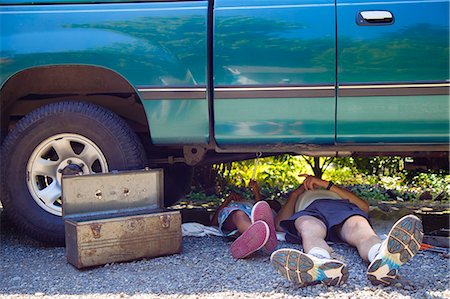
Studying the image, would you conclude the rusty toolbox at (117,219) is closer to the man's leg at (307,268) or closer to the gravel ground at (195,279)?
the gravel ground at (195,279)

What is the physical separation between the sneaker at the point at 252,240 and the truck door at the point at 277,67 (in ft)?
2.27

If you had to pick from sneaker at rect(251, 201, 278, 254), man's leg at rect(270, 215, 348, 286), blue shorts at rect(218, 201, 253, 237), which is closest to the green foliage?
blue shorts at rect(218, 201, 253, 237)

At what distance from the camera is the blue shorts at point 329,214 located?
11.7 ft

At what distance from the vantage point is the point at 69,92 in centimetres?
409

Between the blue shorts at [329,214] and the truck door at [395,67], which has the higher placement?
the truck door at [395,67]

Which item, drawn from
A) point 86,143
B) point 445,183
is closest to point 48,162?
point 86,143

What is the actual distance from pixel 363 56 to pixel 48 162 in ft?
7.02

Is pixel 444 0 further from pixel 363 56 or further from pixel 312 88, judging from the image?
pixel 312 88

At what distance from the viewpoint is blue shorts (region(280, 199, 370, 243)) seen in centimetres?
356

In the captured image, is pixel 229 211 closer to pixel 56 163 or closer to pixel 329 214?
pixel 329 214

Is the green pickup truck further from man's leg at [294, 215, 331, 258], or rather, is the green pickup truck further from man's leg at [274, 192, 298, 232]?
man's leg at [294, 215, 331, 258]

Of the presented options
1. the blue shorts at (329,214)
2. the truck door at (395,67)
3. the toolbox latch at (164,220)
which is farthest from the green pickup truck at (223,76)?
the toolbox latch at (164,220)

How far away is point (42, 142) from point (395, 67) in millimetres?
2295

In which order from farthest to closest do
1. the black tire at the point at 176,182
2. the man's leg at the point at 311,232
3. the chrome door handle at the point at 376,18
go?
the black tire at the point at 176,182 → the chrome door handle at the point at 376,18 → the man's leg at the point at 311,232
